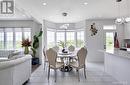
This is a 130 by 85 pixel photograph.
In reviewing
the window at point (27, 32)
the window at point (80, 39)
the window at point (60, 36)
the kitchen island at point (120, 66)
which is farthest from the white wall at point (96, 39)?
the kitchen island at point (120, 66)

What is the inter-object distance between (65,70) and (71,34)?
456cm

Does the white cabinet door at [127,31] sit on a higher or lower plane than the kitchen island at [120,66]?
higher

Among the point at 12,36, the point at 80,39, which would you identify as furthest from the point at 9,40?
the point at 80,39

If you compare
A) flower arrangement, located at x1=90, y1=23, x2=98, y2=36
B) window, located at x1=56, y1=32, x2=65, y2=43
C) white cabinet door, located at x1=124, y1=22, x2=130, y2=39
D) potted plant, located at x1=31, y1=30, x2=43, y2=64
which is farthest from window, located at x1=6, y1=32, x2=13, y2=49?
white cabinet door, located at x1=124, y1=22, x2=130, y2=39

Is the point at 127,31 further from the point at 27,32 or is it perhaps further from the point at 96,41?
the point at 27,32

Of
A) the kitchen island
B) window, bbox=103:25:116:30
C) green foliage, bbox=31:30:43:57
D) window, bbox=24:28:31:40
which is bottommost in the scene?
the kitchen island

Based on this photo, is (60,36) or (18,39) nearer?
(18,39)

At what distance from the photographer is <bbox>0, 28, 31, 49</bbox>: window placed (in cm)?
948

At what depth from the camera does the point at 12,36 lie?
9578 millimetres

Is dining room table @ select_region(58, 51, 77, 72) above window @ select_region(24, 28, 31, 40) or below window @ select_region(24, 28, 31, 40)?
below

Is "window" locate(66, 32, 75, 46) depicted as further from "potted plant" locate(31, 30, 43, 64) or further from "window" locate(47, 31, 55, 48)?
"potted plant" locate(31, 30, 43, 64)

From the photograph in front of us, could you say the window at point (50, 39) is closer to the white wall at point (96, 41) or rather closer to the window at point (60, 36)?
the window at point (60, 36)

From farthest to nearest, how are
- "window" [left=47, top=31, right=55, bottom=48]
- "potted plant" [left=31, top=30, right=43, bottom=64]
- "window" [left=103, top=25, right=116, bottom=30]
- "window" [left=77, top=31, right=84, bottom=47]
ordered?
"window" [left=77, top=31, right=84, bottom=47] < "window" [left=47, top=31, right=55, bottom=48] < "window" [left=103, top=25, right=116, bottom=30] < "potted plant" [left=31, top=30, right=43, bottom=64]

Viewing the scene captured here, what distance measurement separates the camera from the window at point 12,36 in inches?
373
